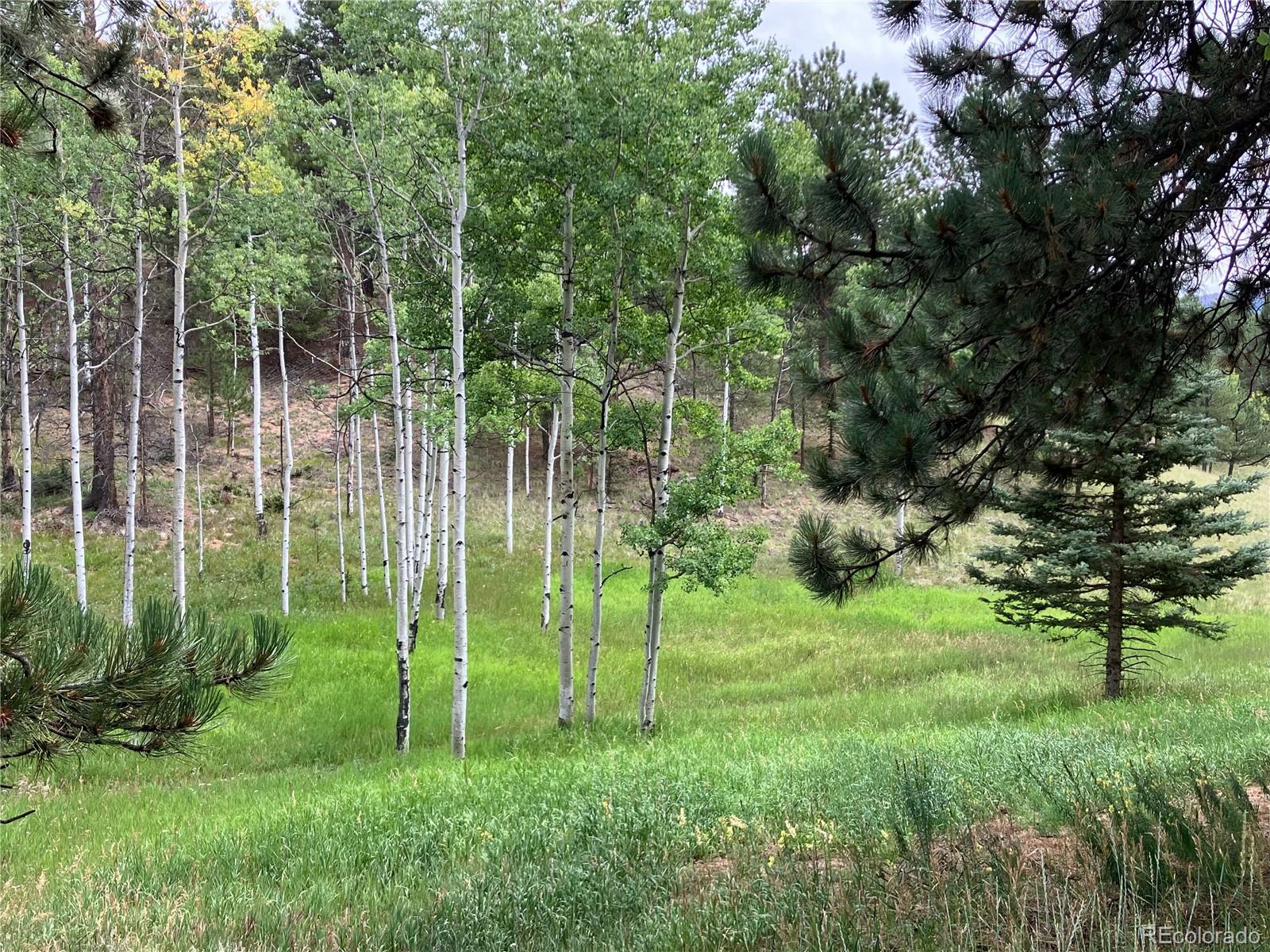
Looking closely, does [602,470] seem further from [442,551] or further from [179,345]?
[442,551]

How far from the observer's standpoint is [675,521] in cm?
973

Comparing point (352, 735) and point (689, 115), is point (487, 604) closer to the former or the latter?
point (352, 735)

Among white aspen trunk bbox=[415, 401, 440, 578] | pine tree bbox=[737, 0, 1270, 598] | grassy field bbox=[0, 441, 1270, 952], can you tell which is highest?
pine tree bbox=[737, 0, 1270, 598]

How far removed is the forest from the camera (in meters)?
3.56

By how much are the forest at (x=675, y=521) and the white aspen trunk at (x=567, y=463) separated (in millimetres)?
103

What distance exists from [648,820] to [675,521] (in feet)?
15.7

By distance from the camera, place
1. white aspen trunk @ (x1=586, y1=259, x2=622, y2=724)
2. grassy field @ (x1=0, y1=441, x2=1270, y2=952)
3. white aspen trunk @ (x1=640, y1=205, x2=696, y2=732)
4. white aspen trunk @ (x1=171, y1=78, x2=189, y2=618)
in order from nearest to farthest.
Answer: grassy field @ (x1=0, y1=441, x2=1270, y2=952) < white aspen trunk @ (x1=640, y1=205, x2=696, y2=732) < white aspen trunk @ (x1=586, y1=259, x2=622, y2=724) < white aspen trunk @ (x1=171, y1=78, x2=189, y2=618)

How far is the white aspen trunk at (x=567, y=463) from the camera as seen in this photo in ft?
33.3

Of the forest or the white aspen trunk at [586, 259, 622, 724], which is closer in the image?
the forest

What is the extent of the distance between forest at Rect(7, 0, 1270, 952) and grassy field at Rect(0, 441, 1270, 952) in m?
0.05

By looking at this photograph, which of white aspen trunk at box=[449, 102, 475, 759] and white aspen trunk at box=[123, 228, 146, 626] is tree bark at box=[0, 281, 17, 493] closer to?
white aspen trunk at box=[123, 228, 146, 626]

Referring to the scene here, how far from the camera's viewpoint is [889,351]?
507 centimetres

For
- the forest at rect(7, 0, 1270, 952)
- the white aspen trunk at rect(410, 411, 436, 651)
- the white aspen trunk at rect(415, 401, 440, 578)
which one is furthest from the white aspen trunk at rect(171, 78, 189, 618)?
the white aspen trunk at rect(415, 401, 440, 578)

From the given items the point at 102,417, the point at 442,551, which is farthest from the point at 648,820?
the point at 102,417
